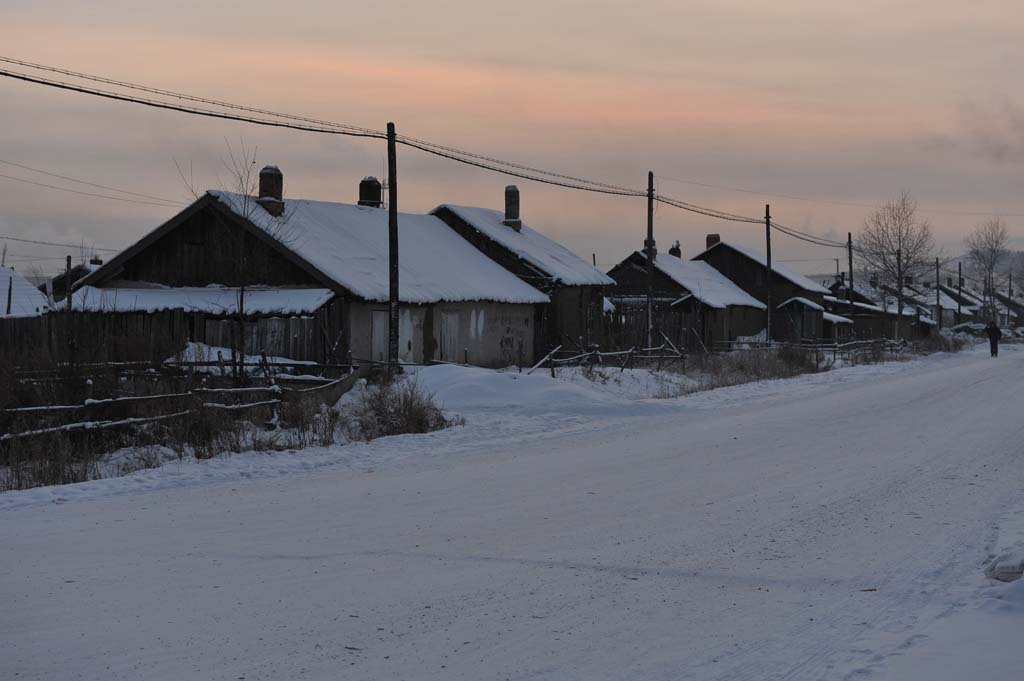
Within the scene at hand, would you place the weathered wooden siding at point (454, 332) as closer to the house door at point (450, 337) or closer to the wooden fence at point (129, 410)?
the house door at point (450, 337)

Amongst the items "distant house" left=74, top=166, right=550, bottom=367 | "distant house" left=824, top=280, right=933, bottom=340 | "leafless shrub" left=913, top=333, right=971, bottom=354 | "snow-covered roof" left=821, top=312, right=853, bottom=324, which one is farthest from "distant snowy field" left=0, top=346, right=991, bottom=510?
"distant house" left=824, top=280, right=933, bottom=340

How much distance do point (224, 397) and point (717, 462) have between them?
29.4 feet

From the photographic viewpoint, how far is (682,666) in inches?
238

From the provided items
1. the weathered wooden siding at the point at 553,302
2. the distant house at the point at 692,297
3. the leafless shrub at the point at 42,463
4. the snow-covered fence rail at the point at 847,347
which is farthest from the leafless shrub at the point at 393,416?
the distant house at the point at 692,297

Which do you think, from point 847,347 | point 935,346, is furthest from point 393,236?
point 935,346

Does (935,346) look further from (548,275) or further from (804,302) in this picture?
(548,275)

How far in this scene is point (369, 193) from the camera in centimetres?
4022

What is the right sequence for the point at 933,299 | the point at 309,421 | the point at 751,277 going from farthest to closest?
the point at 933,299 < the point at 751,277 < the point at 309,421

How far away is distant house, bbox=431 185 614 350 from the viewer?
133ft

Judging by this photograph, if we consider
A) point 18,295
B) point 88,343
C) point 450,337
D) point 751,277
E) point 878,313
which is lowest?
point 88,343

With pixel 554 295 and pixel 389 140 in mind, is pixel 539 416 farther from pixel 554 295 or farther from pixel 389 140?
pixel 554 295

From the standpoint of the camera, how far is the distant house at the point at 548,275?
4050 cm

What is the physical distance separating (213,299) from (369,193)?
1056cm

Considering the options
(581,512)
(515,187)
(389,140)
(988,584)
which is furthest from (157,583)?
(515,187)
